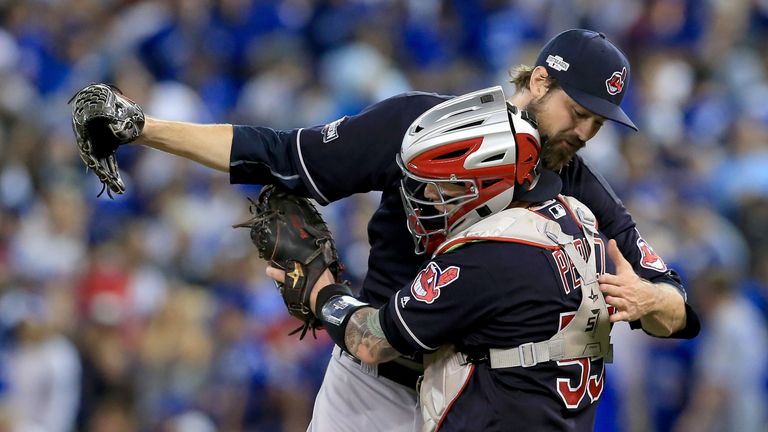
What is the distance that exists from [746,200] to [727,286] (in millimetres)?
1514

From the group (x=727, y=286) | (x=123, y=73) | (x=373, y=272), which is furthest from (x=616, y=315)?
(x=123, y=73)

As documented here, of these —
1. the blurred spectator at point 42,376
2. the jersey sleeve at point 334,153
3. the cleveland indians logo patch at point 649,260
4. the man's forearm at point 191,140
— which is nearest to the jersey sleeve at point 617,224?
the cleveland indians logo patch at point 649,260

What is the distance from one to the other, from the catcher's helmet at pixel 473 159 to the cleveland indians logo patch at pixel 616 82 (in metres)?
0.32

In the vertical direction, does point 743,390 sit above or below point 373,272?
below

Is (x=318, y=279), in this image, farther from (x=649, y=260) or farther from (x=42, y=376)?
(x=42, y=376)

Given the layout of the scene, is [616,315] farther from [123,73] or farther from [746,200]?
[123,73]

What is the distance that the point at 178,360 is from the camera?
7949 millimetres

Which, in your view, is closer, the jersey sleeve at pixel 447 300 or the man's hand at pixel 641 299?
the jersey sleeve at pixel 447 300

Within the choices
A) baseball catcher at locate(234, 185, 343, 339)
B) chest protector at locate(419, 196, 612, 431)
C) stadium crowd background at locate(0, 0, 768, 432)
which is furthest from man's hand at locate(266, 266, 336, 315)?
stadium crowd background at locate(0, 0, 768, 432)

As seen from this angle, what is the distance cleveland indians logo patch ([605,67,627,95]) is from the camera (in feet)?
13.1

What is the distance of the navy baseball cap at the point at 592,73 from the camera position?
3.97m

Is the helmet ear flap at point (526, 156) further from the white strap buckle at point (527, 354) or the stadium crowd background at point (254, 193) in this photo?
the stadium crowd background at point (254, 193)

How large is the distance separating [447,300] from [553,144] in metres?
0.71

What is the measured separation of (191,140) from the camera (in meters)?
4.04
